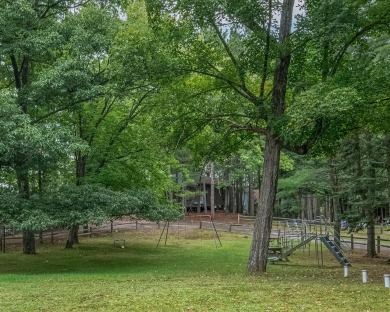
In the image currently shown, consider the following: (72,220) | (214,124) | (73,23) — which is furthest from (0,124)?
(214,124)

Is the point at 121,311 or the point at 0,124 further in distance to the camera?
the point at 0,124

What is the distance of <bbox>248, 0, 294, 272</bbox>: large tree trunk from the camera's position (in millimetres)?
11288

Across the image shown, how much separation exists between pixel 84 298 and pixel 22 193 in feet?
27.6

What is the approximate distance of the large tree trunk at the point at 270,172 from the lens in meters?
11.3

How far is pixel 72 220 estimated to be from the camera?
42.9 feet

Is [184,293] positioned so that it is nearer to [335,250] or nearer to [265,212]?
[265,212]

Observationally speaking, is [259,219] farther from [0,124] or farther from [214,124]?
[0,124]

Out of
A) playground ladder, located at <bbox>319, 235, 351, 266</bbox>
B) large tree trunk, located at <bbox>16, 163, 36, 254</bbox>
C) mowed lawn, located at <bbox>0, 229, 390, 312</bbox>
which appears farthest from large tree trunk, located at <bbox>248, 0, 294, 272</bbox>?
large tree trunk, located at <bbox>16, 163, 36, 254</bbox>

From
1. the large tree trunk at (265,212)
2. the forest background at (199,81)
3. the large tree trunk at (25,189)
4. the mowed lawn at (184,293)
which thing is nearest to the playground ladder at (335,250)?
the mowed lawn at (184,293)

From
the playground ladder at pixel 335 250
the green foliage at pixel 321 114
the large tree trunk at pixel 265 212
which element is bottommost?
the playground ladder at pixel 335 250

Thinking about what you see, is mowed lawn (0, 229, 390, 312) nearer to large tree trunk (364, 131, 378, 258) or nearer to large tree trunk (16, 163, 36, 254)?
large tree trunk (16, 163, 36, 254)

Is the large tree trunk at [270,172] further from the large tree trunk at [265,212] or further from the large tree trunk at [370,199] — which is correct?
the large tree trunk at [370,199]

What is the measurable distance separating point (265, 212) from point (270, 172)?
1.11 metres

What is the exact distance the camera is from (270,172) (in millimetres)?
11477
